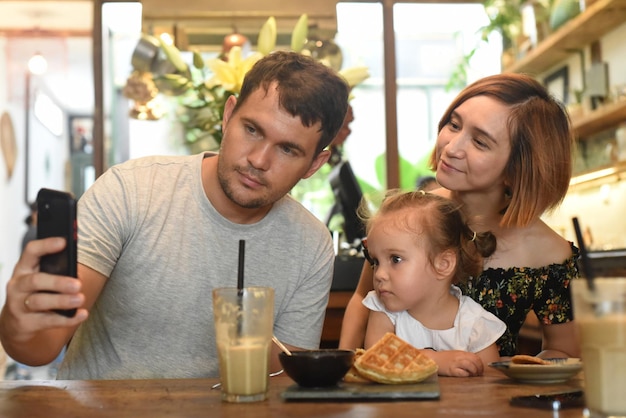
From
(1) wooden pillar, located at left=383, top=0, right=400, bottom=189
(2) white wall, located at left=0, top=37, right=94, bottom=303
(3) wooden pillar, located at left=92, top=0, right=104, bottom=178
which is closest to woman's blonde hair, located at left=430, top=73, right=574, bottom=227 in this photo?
(1) wooden pillar, located at left=383, top=0, right=400, bottom=189

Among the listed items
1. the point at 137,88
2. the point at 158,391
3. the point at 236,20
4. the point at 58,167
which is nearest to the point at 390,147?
the point at 236,20

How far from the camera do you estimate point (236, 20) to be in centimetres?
364

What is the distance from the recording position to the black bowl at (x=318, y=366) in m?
1.27

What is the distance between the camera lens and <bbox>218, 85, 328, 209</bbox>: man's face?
5.99ft

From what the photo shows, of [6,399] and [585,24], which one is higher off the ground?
[585,24]

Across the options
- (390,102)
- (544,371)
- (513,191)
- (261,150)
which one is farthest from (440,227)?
(390,102)

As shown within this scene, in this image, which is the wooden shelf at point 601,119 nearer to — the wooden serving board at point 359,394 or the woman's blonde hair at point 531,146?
the woman's blonde hair at point 531,146

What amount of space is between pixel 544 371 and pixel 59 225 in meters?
0.81

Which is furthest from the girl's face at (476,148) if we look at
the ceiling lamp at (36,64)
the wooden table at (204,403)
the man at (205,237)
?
the ceiling lamp at (36,64)

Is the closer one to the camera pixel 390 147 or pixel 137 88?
pixel 137 88

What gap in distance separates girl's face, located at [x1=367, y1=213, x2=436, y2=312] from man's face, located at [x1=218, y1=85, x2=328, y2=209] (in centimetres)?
26

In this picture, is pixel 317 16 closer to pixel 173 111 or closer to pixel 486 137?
pixel 173 111

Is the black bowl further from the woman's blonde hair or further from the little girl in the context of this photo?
the woman's blonde hair

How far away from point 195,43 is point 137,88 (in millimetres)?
450
